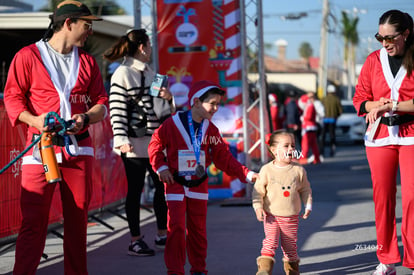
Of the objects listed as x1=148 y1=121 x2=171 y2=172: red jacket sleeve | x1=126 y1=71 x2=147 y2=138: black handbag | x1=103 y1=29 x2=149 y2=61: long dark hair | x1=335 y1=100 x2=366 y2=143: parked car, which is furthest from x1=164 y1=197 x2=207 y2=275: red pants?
x1=335 y1=100 x2=366 y2=143: parked car

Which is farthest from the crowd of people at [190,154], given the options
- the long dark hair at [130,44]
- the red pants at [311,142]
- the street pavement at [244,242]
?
the red pants at [311,142]

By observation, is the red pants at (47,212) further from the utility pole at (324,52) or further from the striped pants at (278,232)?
the utility pole at (324,52)

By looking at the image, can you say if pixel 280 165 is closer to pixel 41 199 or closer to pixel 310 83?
pixel 41 199

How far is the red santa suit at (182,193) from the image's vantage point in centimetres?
564

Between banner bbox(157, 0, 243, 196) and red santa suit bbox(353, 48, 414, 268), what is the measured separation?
482 centimetres

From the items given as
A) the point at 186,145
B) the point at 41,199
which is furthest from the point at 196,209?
the point at 41,199

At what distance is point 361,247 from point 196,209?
241 centimetres

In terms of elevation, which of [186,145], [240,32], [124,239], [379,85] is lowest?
[124,239]

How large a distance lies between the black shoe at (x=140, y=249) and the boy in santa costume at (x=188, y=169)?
1.47 m

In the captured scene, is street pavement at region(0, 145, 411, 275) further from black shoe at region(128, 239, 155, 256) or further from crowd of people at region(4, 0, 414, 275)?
crowd of people at region(4, 0, 414, 275)

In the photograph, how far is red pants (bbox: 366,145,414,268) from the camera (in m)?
5.71

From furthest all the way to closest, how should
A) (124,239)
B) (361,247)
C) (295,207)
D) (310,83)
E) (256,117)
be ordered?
(310,83) < (256,117) < (124,239) < (361,247) < (295,207)

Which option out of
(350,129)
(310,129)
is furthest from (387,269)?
(350,129)

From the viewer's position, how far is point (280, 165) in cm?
571
